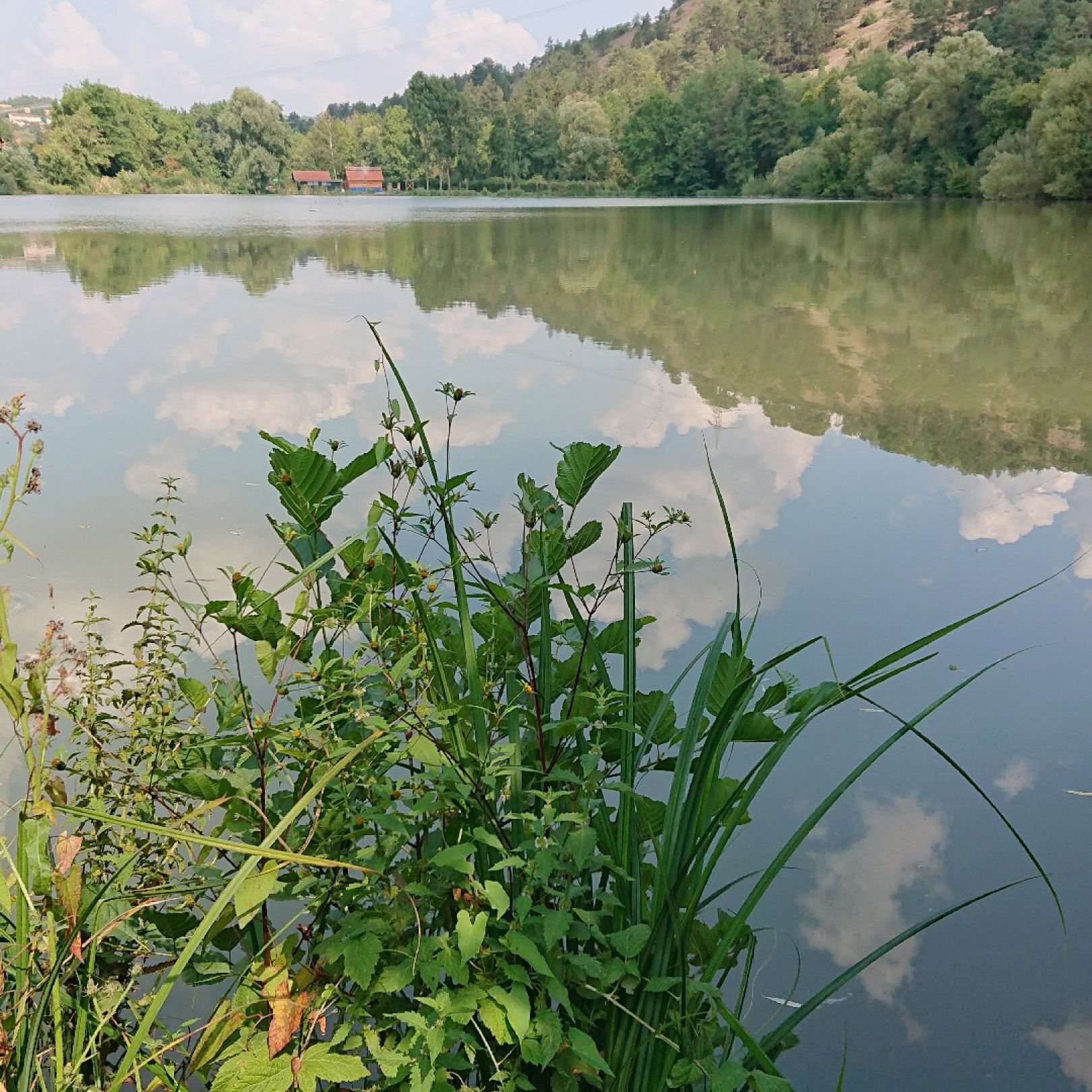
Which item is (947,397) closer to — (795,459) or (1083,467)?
(1083,467)

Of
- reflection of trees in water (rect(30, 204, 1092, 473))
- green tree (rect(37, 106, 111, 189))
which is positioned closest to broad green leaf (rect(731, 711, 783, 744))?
reflection of trees in water (rect(30, 204, 1092, 473))

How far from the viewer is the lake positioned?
1600 millimetres

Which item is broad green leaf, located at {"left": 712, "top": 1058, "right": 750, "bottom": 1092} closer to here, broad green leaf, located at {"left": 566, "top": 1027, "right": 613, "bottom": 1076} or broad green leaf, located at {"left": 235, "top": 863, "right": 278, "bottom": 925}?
broad green leaf, located at {"left": 566, "top": 1027, "right": 613, "bottom": 1076}

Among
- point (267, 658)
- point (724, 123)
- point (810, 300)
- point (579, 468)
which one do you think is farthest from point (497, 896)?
point (724, 123)

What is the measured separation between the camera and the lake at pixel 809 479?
1600 millimetres

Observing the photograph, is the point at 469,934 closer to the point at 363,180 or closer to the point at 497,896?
the point at 497,896

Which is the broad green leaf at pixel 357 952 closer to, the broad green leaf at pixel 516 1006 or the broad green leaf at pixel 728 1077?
the broad green leaf at pixel 516 1006

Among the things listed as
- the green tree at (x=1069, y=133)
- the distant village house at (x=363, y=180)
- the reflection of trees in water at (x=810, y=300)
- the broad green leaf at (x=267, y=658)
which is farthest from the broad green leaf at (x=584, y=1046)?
the distant village house at (x=363, y=180)

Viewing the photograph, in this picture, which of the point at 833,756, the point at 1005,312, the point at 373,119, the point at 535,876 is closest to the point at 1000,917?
the point at 833,756

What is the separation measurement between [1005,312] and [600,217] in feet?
60.3

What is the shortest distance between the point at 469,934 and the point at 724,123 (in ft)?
198

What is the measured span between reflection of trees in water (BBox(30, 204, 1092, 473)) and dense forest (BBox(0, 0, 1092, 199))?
57.0 feet

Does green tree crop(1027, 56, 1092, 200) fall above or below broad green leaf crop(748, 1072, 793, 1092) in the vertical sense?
above

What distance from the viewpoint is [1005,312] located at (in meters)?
7.82
